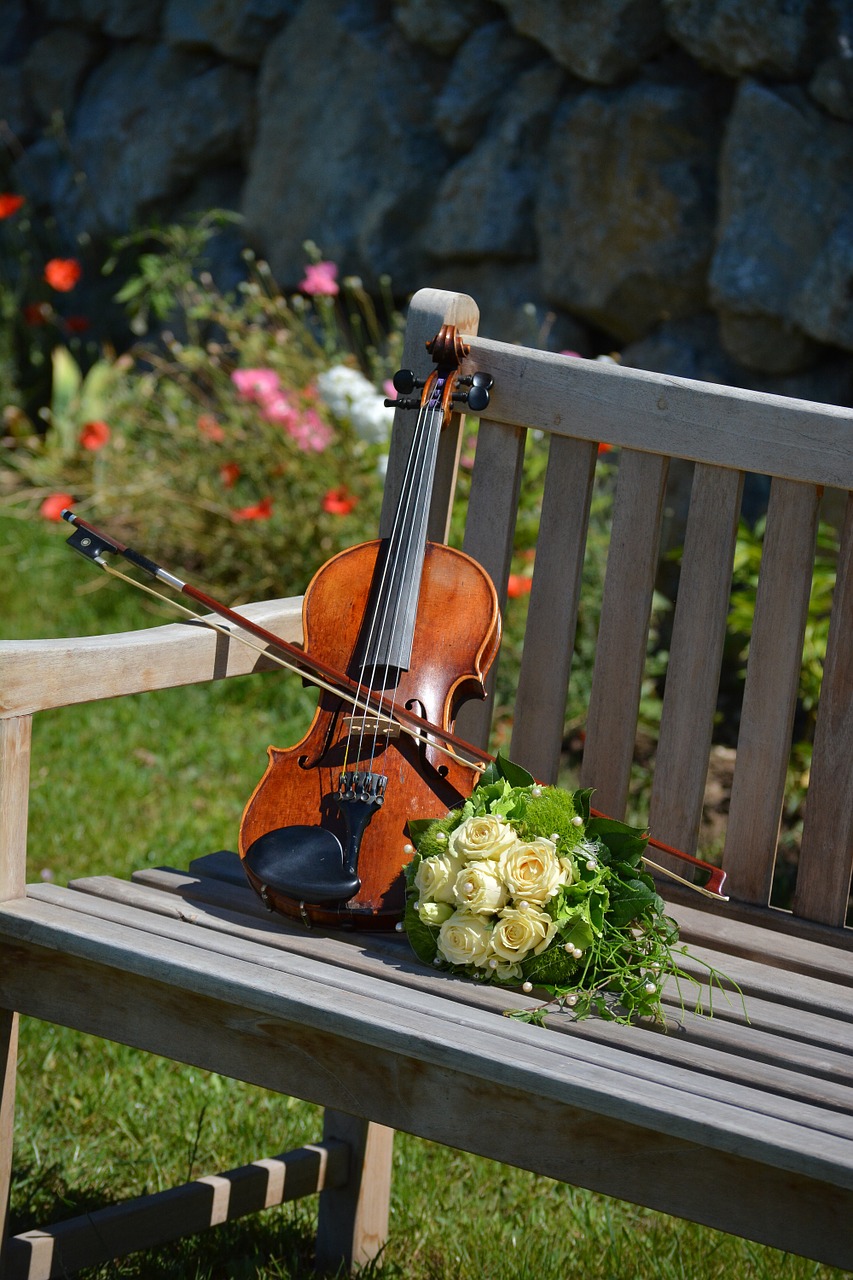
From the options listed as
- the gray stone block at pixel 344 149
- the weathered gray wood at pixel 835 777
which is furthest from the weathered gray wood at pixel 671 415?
the gray stone block at pixel 344 149

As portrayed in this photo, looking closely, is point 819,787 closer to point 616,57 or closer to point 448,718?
point 448,718

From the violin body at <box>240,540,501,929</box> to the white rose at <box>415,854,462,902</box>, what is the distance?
100 mm

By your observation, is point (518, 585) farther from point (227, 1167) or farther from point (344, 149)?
point (344, 149)

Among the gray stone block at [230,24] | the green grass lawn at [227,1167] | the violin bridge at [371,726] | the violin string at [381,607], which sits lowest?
the green grass lawn at [227,1167]

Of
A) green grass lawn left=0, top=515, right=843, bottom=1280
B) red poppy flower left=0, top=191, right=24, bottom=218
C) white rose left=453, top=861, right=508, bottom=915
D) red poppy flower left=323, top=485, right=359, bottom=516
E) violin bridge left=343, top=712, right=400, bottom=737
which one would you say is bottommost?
green grass lawn left=0, top=515, right=843, bottom=1280

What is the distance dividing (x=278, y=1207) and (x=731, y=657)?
76.1 inches

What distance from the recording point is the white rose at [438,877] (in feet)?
4.56

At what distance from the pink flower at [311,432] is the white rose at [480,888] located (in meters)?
2.63

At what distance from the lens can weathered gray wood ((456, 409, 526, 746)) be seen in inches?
74.7

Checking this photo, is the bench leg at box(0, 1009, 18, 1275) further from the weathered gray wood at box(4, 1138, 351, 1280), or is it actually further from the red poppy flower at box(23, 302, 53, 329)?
the red poppy flower at box(23, 302, 53, 329)

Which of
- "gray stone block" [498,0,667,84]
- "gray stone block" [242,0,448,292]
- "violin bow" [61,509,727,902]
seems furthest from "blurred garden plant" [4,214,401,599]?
"violin bow" [61,509,727,902]

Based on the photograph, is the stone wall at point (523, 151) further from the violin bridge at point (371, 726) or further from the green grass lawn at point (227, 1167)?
the violin bridge at point (371, 726)

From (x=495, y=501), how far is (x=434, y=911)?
0.69 m

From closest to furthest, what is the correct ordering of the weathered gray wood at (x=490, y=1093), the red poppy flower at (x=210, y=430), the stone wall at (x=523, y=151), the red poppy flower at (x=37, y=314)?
the weathered gray wood at (x=490, y=1093)
the stone wall at (x=523, y=151)
the red poppy flower at (x=210, y=430)
the red poppy flower at (x=37, y=314)
